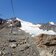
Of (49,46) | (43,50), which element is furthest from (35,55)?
(49,46)

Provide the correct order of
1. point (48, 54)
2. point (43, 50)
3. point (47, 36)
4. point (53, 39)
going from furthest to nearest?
point (47, 36), point (53, 39), point (43, 50), point (48, 54)

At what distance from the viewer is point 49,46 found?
30.2 ft

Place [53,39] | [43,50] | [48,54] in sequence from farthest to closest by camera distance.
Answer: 1. [53,39]
2. [43,50]
3. [48,54]

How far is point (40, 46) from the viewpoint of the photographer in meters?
9.58

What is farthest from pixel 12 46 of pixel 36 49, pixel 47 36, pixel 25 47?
pixel 47 36

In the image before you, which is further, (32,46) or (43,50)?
(32,46)

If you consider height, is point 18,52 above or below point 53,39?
below

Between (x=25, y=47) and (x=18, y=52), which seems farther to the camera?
(x=25, y=47)

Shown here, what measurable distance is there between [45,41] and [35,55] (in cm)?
161

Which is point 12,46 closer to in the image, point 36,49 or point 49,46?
point 36,49

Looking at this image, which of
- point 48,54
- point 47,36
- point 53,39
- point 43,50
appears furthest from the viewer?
point 47,36

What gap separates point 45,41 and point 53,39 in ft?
1.70

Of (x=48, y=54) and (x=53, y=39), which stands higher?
(x=53, y=39)

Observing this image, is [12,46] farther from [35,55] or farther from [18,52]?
[35,55]
